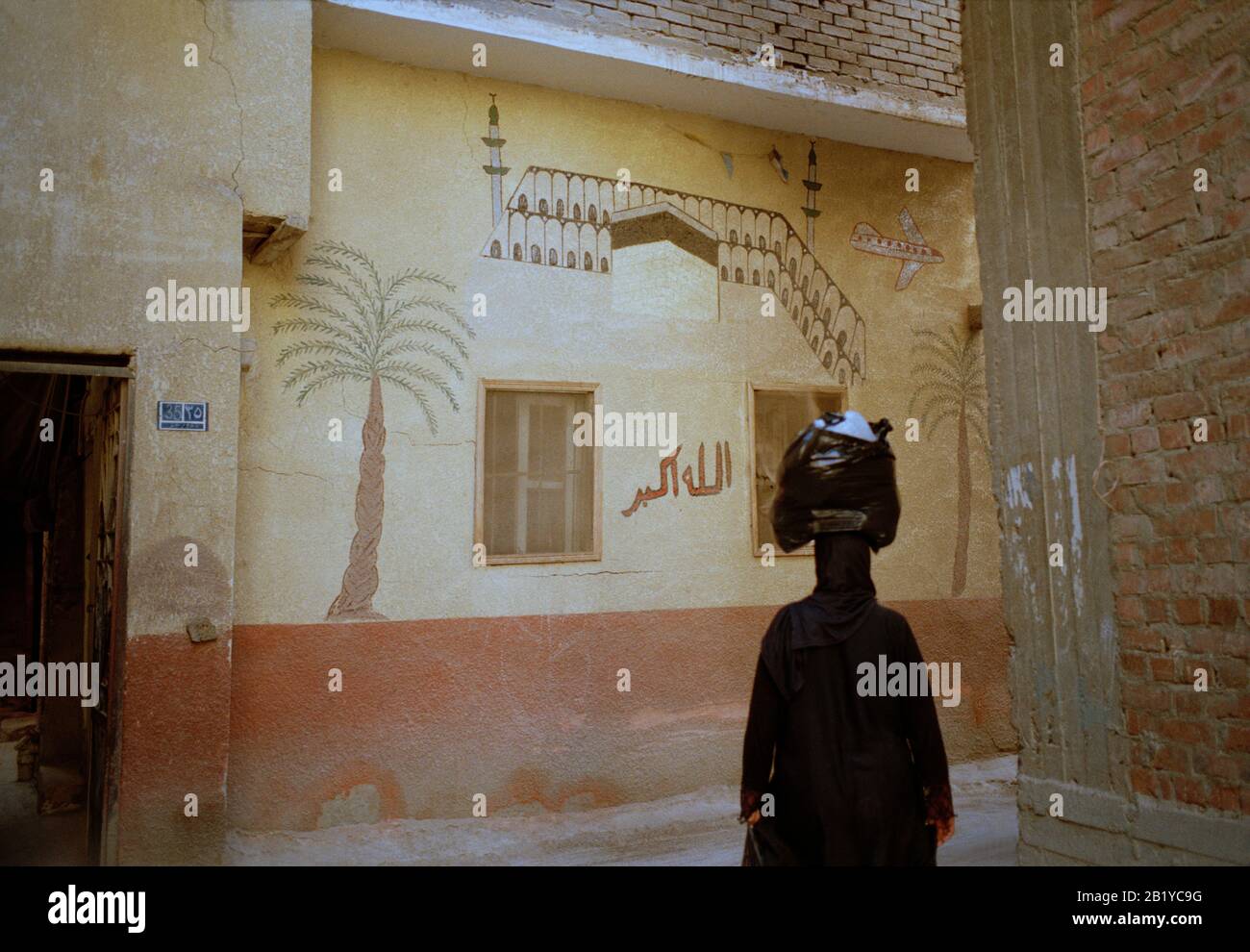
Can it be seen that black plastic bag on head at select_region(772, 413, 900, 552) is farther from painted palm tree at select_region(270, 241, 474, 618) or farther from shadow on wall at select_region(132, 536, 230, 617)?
painted palm tree at select_region(270, 241, 474, 618)

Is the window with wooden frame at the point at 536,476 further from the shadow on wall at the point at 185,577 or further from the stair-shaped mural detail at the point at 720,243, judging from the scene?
the shadow on wall at the point at 185,577

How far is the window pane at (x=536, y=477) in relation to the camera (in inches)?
265

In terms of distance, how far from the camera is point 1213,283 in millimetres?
3094

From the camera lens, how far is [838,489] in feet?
10.6

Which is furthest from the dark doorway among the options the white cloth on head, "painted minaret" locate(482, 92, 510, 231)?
the white cloth on head

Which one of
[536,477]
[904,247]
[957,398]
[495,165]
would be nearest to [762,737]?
[536,477]

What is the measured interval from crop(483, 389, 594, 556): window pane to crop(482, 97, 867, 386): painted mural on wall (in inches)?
41.2

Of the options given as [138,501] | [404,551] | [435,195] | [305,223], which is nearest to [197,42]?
[305,223]

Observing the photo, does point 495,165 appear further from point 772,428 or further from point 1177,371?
point 1177,371

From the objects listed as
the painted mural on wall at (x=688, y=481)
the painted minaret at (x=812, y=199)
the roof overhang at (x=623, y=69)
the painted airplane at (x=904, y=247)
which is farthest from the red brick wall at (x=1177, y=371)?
the painted airplane at (x=904, y=247)

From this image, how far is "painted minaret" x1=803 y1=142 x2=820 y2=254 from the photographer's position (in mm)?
7891

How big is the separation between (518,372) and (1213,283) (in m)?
4.54

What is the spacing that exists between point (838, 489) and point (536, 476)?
3852 mm
